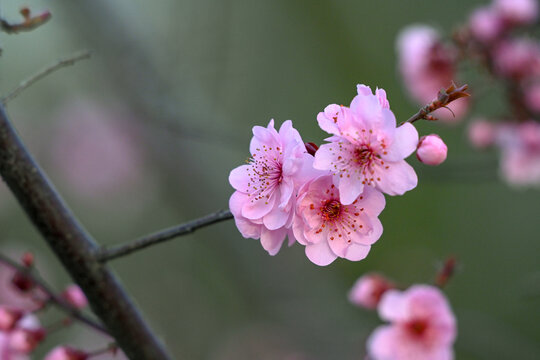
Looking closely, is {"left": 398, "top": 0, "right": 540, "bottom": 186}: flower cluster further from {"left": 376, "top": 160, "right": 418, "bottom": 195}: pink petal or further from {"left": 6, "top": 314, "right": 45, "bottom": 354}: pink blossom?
{"left": 6, "top": 314, "right": 45, "bottom": 354}: pink blossom

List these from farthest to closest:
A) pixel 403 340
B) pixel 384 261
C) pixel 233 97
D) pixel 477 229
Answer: pixel 477 229 < pixel 233 97 < pixel 384 261 < pixel 403 340

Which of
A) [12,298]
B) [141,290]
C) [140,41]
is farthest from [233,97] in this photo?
[12,298]

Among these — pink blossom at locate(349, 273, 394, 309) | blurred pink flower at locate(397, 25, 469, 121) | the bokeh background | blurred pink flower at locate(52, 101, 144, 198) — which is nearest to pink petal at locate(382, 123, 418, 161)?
pink blossom at locate(349, 273, 394, 309)

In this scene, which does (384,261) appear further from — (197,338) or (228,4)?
(228,4)

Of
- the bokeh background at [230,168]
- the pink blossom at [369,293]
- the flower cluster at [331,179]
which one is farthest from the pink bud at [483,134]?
the flower cluster at [331,179]

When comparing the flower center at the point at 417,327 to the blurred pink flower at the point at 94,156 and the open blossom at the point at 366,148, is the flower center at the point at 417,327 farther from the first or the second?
the blurred pink flower at the point at 94,156

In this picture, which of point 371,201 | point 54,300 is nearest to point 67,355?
point 54,300
